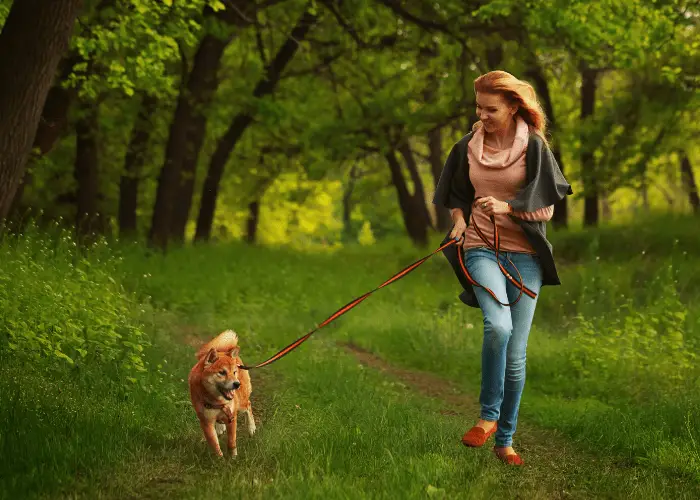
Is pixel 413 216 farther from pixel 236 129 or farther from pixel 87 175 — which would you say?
pixel 87 175

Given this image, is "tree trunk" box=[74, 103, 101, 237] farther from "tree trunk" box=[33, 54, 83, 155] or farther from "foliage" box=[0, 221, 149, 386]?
"foliage" box=[0, 221, 149, 386]

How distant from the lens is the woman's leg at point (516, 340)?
216 inches

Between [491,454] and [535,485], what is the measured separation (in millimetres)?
567

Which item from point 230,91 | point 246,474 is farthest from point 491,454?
point 230,91

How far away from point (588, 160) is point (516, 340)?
586 inches

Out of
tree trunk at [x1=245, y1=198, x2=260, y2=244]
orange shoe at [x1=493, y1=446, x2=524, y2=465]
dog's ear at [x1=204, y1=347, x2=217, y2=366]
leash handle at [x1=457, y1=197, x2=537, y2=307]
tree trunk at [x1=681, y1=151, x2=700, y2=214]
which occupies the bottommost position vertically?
tree trunk at [x1=245, y1=198, x2=260, y2=244]

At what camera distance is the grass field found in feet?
15.7

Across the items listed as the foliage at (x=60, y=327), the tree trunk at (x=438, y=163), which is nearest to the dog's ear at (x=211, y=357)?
the foliage at (x=60, y=327)

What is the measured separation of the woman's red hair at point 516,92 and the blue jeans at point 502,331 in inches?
33.9

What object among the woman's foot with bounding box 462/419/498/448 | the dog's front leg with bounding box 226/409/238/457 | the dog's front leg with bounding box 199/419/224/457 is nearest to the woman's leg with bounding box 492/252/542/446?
the woman's foot with bounding box 462/419/498/448

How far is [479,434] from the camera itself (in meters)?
5.45

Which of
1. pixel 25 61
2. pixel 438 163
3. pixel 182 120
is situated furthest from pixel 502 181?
pixel 438 163

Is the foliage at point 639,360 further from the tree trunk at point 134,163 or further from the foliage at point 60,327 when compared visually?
the tree trunk at point 134,163

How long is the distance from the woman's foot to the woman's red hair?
1856 millimetres
